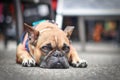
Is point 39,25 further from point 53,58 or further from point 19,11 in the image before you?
point 19,11

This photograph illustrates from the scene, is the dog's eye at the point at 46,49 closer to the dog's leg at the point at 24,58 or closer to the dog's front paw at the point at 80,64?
the dog's leg at the point at 24,58

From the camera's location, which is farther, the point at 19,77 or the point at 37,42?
the point at 37,42

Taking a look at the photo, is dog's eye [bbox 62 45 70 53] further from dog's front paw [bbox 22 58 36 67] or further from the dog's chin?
dog's front paw [bbox 22 58 36 67]

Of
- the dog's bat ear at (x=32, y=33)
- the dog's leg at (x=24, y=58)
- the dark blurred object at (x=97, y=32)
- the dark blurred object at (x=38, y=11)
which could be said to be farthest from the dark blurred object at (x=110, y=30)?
the dog's bat ear at (x=32, y=33)

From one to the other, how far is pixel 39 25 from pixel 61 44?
19.0 inches

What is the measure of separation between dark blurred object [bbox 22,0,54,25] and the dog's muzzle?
193 cm

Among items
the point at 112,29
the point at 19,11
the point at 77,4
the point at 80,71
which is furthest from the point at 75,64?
the point at 112,29

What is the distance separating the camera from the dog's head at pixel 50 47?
3328 mm

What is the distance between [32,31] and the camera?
349cm

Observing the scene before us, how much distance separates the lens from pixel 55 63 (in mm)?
3340

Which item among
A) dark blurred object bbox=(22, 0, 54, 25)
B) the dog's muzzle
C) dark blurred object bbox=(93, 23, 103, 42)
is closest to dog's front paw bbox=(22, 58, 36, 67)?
the dog's muzzle

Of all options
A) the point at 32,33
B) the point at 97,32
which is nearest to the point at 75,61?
the point at 32,33

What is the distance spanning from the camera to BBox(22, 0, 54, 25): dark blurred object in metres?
5.37

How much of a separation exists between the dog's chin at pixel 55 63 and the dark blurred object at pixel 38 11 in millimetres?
1904
